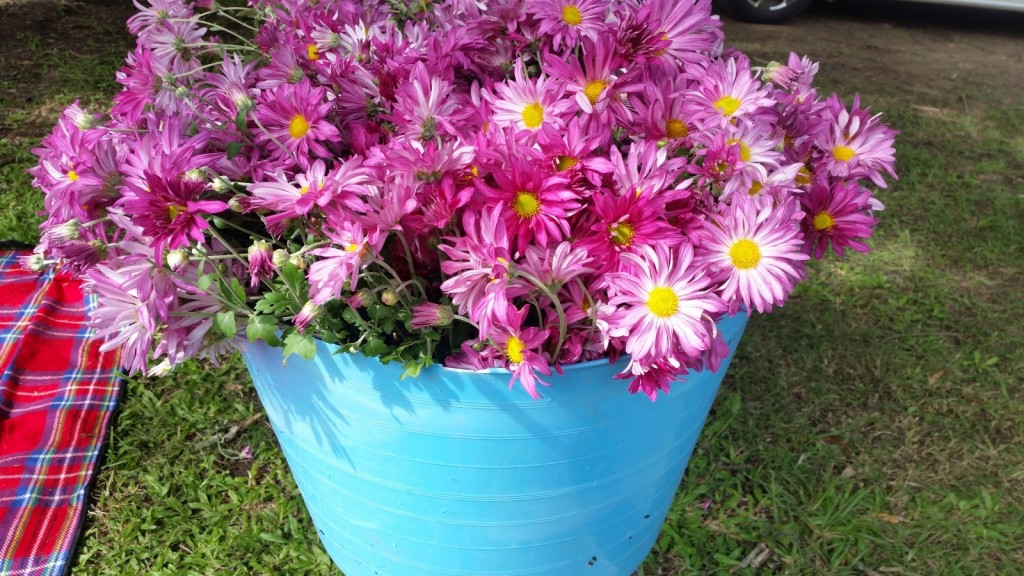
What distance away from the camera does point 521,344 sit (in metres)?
0.87

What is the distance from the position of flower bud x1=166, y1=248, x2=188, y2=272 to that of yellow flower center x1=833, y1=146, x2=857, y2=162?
0.86 metres

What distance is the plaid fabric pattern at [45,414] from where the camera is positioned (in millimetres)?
1660

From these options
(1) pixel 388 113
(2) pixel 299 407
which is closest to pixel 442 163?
(1) pixel 388 113

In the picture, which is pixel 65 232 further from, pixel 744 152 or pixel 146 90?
pixel 744 152

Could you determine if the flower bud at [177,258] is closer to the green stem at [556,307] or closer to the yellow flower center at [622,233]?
the green stem at [556,307]

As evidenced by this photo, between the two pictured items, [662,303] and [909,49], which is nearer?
[662,303]

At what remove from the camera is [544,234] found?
850mm

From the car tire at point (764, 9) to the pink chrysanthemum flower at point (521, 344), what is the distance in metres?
4.96

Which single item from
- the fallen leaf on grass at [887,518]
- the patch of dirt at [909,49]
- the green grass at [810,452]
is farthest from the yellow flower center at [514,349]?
the patch of dirt at [909,49]

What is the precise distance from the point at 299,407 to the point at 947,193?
10.1 ft

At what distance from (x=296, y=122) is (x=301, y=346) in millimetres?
291

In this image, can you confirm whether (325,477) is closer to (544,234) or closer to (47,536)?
(544,234)

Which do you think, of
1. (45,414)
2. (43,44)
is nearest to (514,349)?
(45,414)

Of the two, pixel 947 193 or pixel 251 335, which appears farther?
pixel 947 193
